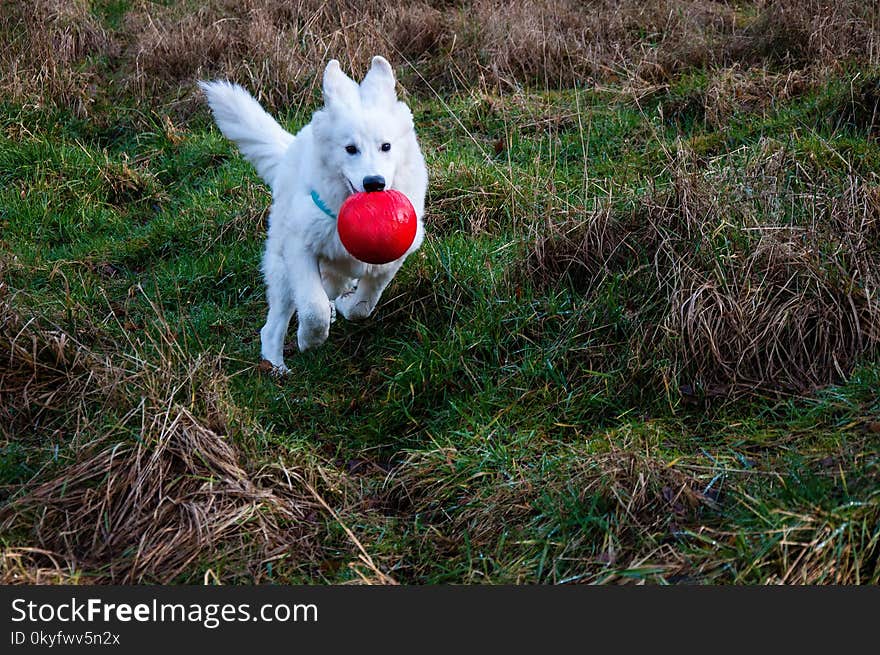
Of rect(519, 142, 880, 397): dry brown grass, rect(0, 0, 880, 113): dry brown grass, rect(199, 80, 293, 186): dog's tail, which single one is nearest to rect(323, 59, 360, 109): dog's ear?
rect(199, 80, 293, 186): dog's tail

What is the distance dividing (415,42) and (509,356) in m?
4.64

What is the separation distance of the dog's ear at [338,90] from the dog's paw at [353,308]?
3.14 ft

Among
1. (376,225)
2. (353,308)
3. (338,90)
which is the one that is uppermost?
(338,90)

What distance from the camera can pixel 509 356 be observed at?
4.29 metres

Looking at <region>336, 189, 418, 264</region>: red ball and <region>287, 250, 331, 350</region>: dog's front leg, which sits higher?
<region>336, 189, 418, 264</region>: red ball

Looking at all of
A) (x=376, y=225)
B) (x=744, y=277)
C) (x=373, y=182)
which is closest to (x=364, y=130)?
(x=373, y=182)

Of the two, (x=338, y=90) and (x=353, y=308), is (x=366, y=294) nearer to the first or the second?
(x=353, y=308)

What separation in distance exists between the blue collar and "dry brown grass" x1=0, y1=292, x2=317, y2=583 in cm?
119

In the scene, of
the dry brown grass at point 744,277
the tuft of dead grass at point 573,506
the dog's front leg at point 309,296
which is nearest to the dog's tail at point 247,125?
the dog's front leg at point 309,296

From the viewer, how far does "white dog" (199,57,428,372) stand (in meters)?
4.36

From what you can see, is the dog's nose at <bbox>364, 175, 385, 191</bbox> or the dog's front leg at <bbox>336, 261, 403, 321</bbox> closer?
the dog's nose at <bbox>364, 175, 385, 191</bbox>

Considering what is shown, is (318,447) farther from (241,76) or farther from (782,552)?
(241,76)

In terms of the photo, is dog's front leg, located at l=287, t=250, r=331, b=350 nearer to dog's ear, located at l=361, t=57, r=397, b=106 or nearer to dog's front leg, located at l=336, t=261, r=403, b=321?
dog's front leg, located at l=336, t=261, r=403, b=321

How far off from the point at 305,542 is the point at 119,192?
447cm
